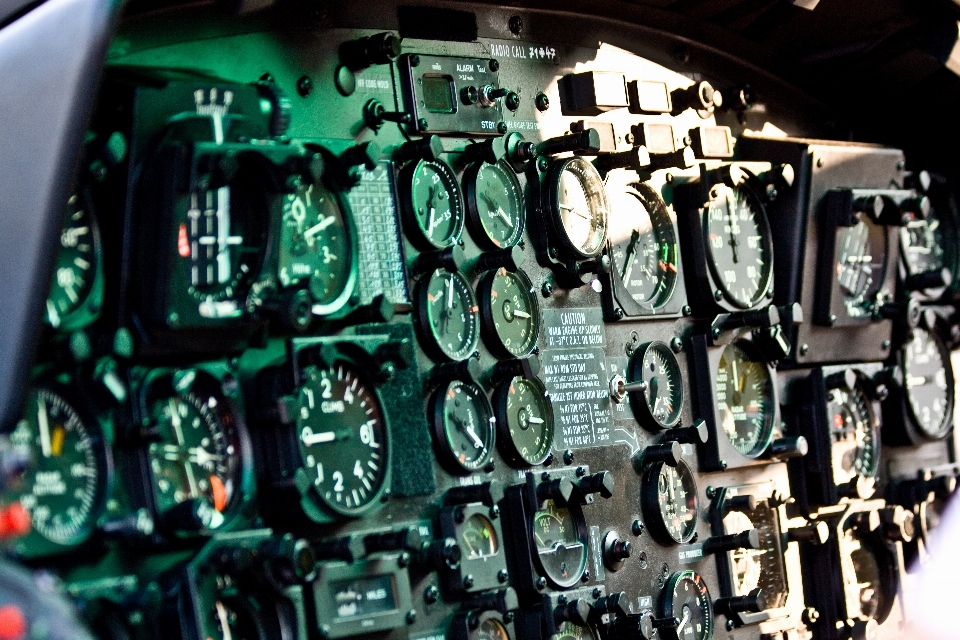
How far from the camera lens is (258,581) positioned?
149 inches

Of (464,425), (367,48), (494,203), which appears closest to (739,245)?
(494,203)

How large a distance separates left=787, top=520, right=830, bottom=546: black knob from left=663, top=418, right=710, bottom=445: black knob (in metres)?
0.65

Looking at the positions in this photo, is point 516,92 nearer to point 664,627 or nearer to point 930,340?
point 664,627

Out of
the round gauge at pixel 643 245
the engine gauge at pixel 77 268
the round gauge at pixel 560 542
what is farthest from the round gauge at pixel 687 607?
the engine gauge at pixel 77 268

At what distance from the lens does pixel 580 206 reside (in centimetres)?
512

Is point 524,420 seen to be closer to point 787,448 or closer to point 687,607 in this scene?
point 687,607

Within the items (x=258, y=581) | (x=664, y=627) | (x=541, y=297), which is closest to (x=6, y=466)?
(x=258, y=581)

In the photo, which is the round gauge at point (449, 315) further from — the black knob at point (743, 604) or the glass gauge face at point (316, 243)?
the black knob at point (743, 604)

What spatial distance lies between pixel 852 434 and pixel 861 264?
2.24 ft

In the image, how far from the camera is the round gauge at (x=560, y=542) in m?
4.71

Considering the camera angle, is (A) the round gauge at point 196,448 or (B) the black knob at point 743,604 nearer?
(A) the round gauge at point 196,448

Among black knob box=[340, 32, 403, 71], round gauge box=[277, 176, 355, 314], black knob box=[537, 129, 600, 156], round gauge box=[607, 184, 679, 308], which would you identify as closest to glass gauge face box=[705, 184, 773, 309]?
round gauge box=[607, 184, 679, 308]

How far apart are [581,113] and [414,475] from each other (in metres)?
1.53

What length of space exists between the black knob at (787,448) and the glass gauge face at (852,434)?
28 cm
